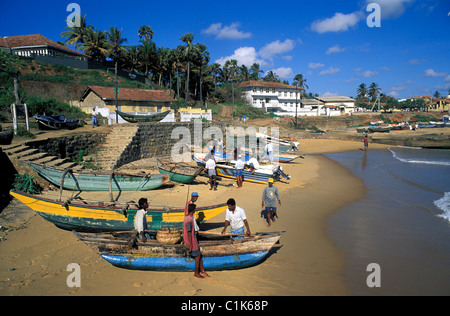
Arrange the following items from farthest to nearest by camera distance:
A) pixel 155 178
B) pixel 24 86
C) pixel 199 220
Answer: pixel 24 86 → pixel 155 178 → pixel 199 220

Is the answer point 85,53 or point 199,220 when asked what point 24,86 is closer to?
point 85,53

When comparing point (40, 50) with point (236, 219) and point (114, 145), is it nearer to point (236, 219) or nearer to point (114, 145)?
point (114, 145)

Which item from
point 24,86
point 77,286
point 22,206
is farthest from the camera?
point 24,86

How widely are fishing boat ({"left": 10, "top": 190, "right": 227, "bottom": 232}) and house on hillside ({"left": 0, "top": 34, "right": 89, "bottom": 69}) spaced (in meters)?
38.8

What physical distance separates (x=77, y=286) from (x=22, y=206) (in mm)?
6186

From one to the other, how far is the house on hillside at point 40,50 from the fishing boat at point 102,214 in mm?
38806

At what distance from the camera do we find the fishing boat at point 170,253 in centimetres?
621

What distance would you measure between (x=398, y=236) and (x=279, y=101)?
59.0 meters

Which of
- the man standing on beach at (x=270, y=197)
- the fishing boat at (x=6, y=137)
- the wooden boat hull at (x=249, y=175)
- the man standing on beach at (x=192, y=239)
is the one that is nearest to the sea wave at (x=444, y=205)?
the man standing on beach at (x=270, y=197)

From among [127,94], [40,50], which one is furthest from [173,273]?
[40,50]

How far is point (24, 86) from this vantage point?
29.8m

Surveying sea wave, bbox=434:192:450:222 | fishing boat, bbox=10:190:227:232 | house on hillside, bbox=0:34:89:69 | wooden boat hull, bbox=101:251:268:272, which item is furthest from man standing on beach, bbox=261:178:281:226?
house on hillside, bbox=0:34:89:69
